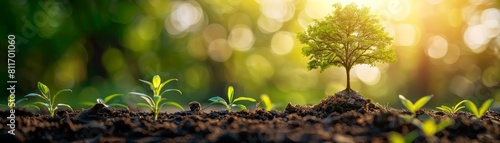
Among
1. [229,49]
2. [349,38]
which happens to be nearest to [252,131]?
[349,38]

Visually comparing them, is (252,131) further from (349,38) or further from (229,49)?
(229,49)

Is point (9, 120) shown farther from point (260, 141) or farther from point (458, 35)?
point (458, 35)

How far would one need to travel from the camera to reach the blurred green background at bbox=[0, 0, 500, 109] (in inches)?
489

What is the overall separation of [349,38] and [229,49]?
531 inches

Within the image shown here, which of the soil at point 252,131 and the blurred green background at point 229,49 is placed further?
the blurred green background at point 229,49

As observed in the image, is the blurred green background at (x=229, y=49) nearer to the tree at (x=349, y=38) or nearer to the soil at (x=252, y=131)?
the tree at (x=349, y=38)

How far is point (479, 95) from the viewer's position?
20641mm

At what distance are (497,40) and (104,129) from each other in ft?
66.0

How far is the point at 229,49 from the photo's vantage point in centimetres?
1706

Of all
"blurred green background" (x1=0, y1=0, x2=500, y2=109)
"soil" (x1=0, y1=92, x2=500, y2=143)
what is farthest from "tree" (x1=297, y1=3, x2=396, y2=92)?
"blurred green background" (x1=0, y1=0, x2=500, y2=109)

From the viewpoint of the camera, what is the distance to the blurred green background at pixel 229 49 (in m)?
12.4

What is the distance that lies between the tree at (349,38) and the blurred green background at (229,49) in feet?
17.7

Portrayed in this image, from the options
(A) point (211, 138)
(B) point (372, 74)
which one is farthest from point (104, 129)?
(B) point (372, 74)

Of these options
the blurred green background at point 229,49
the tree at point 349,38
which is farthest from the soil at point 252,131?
the blurred green background at point 229,49
